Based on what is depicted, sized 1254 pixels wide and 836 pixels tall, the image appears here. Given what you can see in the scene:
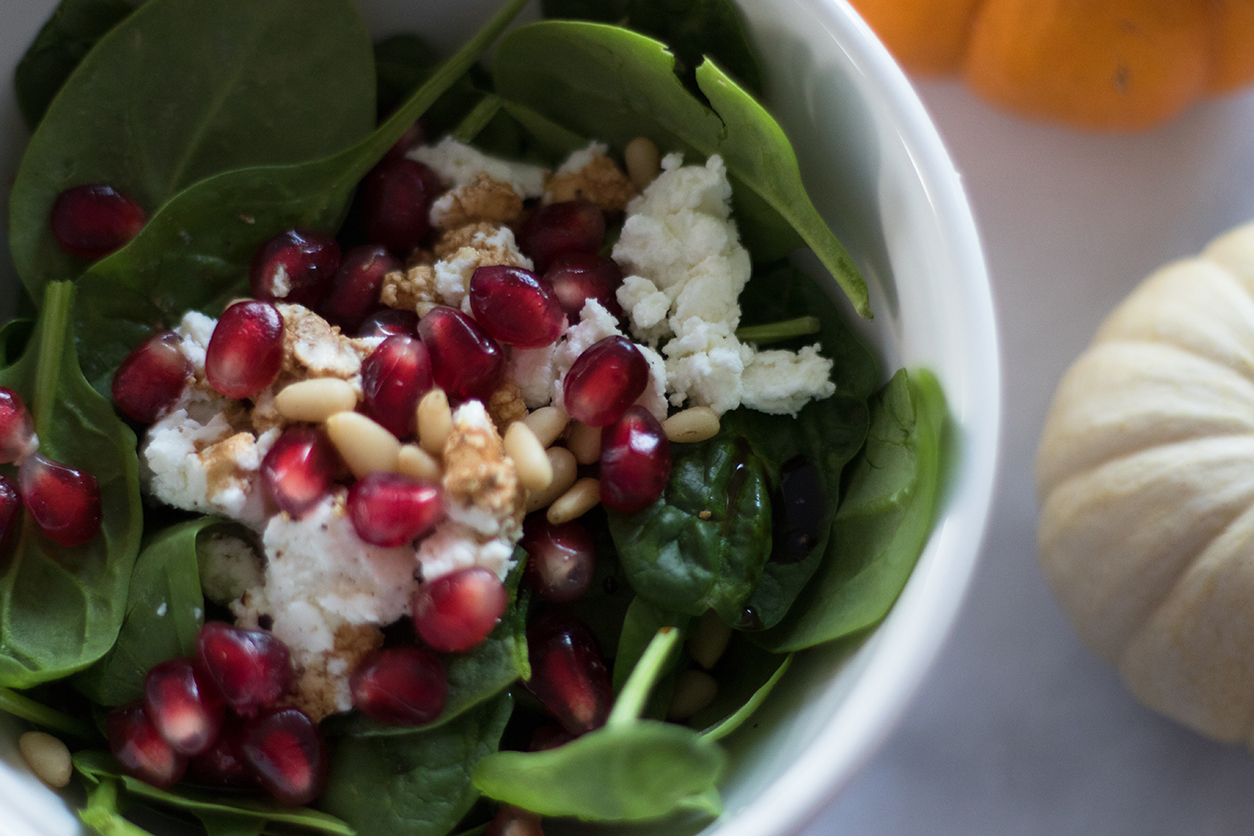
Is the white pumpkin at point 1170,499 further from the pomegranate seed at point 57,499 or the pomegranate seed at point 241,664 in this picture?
the pomegranate seed at point 57,499

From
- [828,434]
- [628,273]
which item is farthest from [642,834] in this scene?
[628,273]

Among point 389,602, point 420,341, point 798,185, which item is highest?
point 798,185

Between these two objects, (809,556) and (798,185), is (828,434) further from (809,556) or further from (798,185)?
(798,185)

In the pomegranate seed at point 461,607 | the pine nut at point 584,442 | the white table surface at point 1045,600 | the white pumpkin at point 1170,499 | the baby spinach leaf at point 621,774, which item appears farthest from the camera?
the white table surface at point 1045,600

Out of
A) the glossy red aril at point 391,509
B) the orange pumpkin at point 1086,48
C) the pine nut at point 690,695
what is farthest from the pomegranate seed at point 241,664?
the orange pumpkin at point 1086,48

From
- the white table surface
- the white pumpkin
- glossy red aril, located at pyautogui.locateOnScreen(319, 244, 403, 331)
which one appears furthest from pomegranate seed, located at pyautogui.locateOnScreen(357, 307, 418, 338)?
the white pumpkin

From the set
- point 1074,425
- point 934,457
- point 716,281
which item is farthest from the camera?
point 1074,425

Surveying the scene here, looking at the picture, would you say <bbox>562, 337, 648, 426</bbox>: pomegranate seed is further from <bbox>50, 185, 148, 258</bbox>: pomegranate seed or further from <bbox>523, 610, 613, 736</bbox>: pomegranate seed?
<bbox>50, 185, 148, 258</bbox>: pomegranate seed
